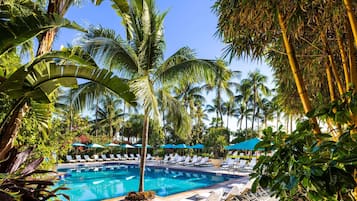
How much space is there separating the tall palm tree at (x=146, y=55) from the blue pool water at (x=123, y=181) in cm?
441

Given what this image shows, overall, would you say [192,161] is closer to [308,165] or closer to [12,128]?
[12,128]

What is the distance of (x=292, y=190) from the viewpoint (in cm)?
134

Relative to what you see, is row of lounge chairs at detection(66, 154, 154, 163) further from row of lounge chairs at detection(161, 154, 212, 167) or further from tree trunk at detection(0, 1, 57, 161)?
tree trunk at detection(0, 1, 57, 161)

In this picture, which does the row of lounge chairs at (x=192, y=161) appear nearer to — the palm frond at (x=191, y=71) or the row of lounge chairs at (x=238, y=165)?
the row of lounge chairs at (x=238, y=165)

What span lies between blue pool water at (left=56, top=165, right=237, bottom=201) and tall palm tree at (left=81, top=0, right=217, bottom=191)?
174 inches

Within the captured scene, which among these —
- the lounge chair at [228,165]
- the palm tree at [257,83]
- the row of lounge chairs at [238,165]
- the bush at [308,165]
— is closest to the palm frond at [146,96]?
the bush at [308,165]

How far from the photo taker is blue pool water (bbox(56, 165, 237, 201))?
1295 cm

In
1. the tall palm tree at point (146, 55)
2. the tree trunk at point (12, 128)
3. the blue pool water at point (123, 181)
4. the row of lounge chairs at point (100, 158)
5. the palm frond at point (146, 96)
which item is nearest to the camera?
the tree trunk at point (12, 128)

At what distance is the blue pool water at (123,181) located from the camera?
42.5ft

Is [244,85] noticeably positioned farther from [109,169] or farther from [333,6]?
[333,6]

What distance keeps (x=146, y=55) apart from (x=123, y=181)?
992 centimetres

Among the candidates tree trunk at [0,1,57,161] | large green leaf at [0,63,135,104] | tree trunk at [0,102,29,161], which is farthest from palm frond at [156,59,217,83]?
tree trunk at [0,102,29,161]

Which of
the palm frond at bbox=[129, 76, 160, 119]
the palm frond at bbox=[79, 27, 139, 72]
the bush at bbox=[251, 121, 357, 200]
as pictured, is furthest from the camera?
the palm frond at bbox=[79, 27, 139, 72]

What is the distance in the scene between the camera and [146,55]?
9688 millimetres
